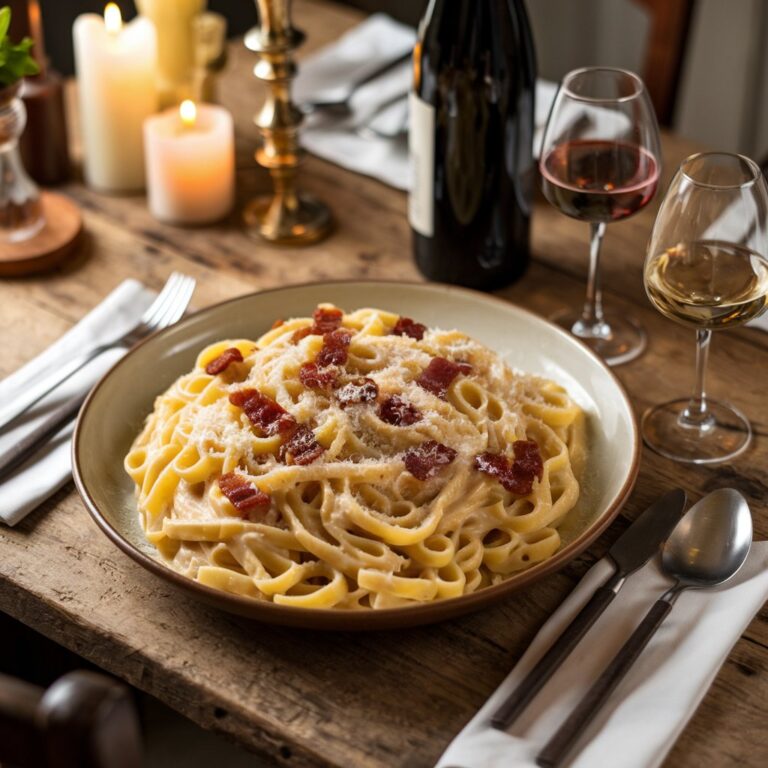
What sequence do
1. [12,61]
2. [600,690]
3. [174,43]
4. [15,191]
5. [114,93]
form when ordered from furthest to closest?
[174,43], [114,93], [15,191], [12,61], [600,690]

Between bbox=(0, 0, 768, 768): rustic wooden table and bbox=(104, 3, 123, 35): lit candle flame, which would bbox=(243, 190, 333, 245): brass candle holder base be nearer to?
bbox=(0, 0, 768, 768): rustic wooden table

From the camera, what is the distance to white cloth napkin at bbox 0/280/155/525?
4.66 feet


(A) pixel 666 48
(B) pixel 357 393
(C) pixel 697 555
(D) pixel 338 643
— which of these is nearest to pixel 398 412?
(B) pixel 357 393

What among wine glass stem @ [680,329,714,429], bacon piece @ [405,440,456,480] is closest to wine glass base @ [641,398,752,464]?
wine glass stem @ [680,329,714,429]

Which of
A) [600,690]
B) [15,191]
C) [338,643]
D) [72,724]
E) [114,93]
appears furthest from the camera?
[114,93]

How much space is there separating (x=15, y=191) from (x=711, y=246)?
3.85 feet

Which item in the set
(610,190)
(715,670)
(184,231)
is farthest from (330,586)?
(184,231)

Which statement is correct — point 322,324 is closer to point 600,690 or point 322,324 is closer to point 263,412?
point 263,412

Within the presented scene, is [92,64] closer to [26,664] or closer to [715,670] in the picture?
[26,664]

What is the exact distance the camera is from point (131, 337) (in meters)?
1.72

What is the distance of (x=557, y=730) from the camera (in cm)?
108

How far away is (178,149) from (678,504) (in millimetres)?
1108

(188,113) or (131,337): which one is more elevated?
(188,113)

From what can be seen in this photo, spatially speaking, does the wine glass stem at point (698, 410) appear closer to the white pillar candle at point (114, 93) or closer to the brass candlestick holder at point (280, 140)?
the brass candlestick holder at point (280, 140)
